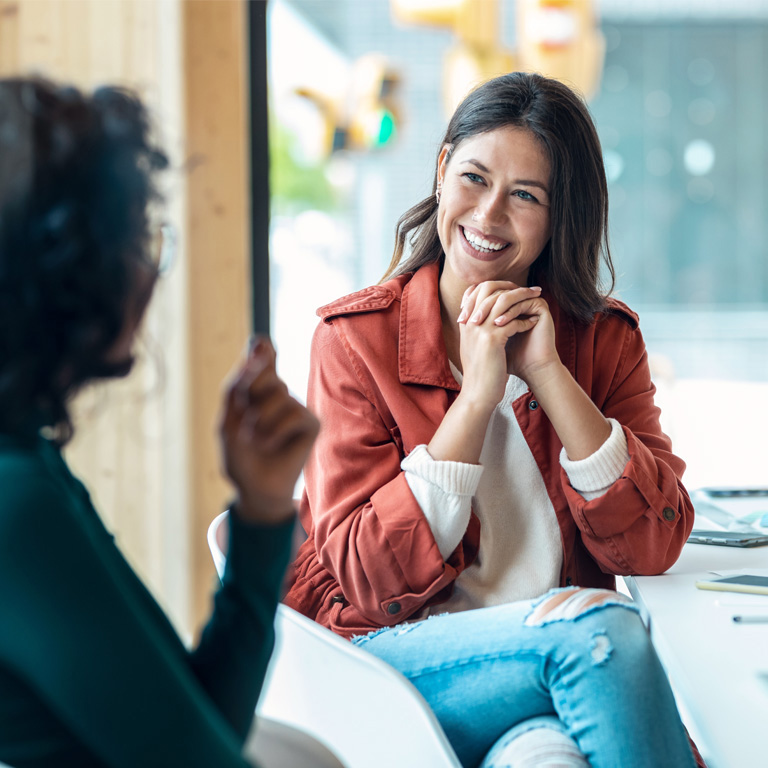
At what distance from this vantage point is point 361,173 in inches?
160

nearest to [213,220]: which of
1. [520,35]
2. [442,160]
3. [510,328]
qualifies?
[520,35]

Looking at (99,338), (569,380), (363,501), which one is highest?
(99,338)

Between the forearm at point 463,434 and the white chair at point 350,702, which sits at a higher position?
the forearm at point 463,434

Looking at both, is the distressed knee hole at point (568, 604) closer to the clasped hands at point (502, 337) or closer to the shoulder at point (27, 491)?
the clasped hands at point (502, 337)

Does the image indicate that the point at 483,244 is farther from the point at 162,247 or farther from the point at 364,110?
the point at 364,110

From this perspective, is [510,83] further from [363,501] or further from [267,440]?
[267,440]

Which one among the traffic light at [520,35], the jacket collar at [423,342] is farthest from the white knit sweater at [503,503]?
Answer: the traffic light at [520,35]

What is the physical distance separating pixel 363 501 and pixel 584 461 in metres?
0.31

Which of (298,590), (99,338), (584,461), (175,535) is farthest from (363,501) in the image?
(175,535)

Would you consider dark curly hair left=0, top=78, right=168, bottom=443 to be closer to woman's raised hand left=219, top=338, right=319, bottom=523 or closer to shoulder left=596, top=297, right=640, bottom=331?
woman's raised hand left=219, top=338, right=319, bottom=523

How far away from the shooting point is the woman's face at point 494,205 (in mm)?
1343

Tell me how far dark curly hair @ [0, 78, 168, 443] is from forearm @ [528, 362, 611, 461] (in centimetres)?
74

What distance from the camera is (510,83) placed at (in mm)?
1372

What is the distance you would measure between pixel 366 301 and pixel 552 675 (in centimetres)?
63
